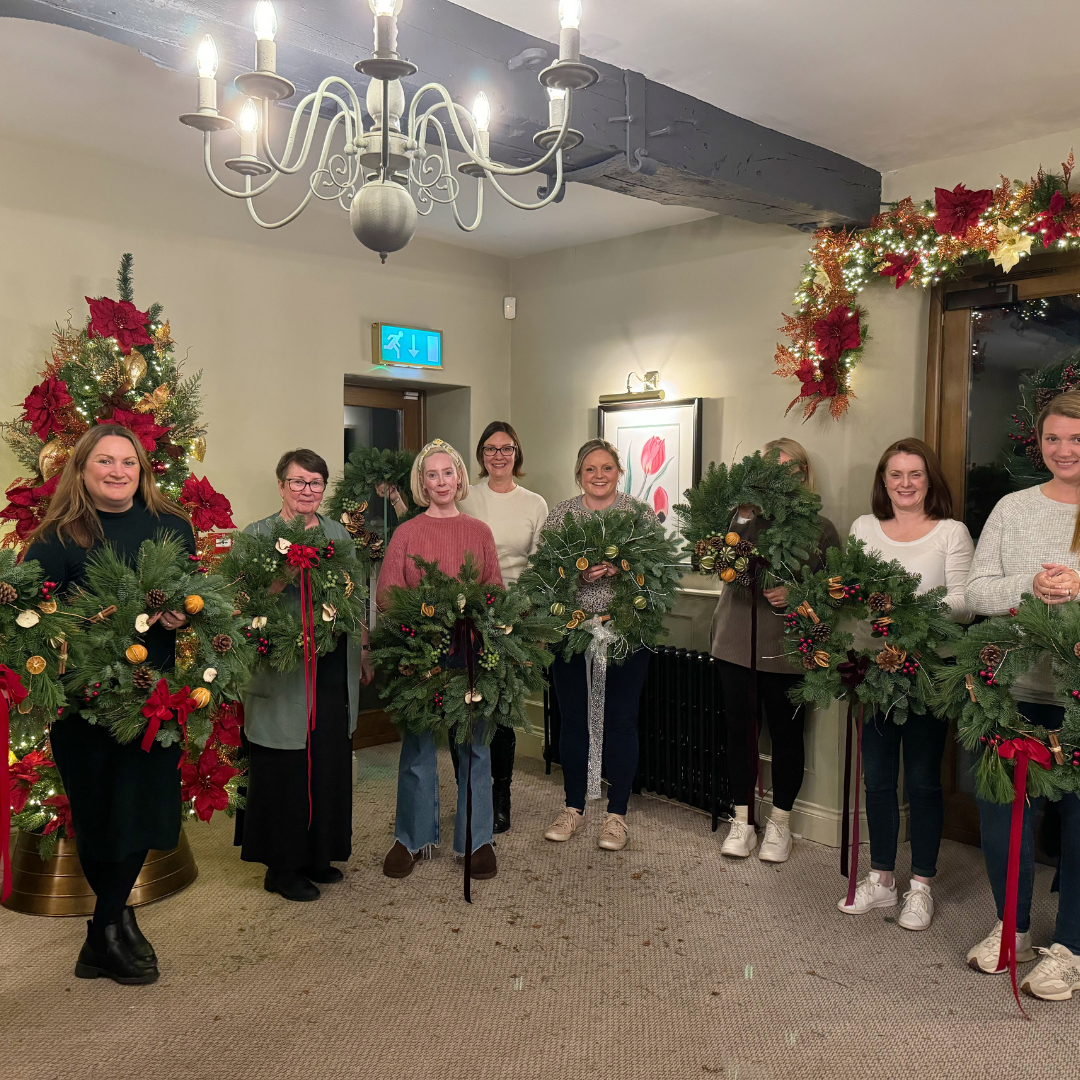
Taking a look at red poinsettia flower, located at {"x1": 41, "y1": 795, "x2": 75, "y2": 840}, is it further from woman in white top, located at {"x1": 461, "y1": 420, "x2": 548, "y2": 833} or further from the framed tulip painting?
the framed tulip painting

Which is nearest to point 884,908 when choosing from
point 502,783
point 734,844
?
point 734,844

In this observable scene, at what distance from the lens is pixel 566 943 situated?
2.96 m

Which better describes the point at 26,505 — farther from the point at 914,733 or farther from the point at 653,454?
the point at 914,733

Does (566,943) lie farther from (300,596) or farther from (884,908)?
(300,596)

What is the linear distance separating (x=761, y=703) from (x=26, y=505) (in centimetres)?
284

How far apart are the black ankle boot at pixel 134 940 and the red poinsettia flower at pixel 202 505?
4.42 feet

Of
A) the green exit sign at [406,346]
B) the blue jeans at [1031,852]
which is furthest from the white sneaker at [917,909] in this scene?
the green exit sign at [406,346]

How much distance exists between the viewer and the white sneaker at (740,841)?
145 inches

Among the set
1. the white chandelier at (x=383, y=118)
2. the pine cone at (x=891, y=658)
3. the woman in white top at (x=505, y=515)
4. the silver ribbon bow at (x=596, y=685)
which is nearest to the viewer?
the white chandelier at (x=383, y=118)

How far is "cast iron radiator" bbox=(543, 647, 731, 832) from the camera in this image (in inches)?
162

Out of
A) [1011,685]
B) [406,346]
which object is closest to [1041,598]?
[1011,685]

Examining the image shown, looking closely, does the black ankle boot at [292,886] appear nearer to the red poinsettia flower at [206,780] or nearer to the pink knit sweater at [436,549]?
the red poinsettia flower at [206,780]

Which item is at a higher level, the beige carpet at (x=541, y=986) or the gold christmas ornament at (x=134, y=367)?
the gold christmas ornament at (x=134, y=367)

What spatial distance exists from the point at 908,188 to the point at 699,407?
131 centimetres
